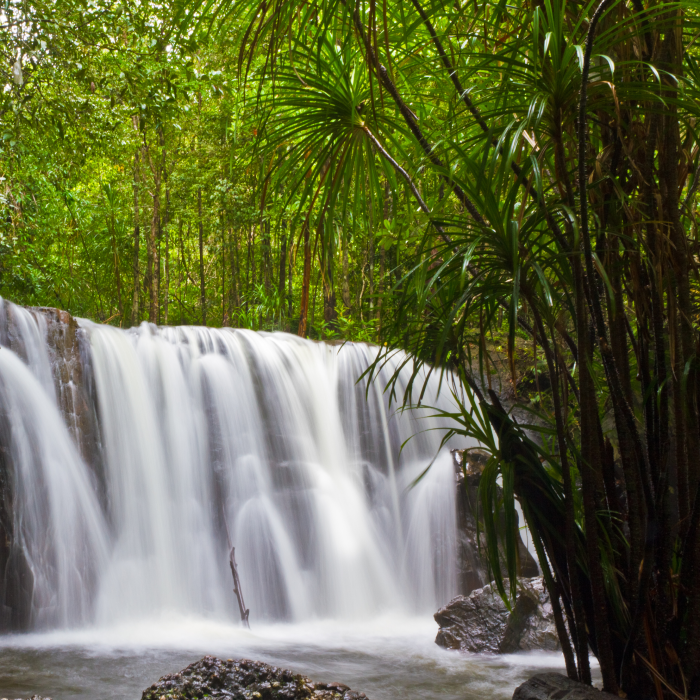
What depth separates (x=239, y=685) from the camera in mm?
2361

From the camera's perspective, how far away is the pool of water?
3637mm

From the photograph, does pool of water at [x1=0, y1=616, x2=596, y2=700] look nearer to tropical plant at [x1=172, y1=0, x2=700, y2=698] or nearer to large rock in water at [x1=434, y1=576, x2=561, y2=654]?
large rock in water at [x1=434, y1=576, x2=561, y2=654]

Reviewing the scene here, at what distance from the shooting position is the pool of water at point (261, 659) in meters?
3.64

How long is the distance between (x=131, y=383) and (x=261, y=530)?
1.86m

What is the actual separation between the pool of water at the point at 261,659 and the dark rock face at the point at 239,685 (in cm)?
129

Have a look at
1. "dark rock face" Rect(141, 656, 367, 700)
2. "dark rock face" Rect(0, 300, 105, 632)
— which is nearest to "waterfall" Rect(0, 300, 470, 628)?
"dark rock face" Rect(0, 300, 105, 632)

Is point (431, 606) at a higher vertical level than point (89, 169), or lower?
lower

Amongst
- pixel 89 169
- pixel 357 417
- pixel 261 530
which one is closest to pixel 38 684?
pixel 261 530

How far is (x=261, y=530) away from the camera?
6238mm

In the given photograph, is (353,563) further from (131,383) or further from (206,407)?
(131,383)

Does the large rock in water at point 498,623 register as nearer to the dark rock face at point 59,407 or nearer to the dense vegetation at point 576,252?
the dense vegetation at point 576,252

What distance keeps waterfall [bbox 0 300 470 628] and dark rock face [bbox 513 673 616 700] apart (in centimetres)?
263

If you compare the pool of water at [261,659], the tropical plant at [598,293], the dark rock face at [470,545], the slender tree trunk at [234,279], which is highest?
the slender tree trunk at [234,279]

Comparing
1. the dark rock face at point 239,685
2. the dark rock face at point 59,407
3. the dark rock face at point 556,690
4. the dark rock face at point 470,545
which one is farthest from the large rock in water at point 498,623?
the dark rock face at point 59,407
